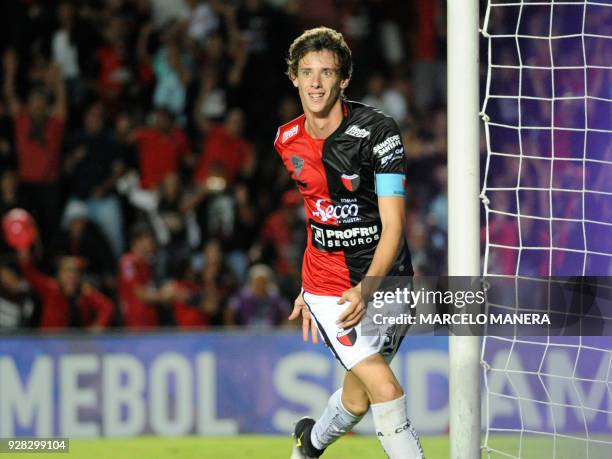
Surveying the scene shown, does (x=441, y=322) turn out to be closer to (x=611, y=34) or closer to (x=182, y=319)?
(x=611, y=34)

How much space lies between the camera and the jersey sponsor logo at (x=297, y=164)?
17.0 ft

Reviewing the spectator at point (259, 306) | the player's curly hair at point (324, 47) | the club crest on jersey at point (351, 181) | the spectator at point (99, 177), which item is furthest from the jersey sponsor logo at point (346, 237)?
the spectator at point (99, 177)

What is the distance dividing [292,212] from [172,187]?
3.65ft

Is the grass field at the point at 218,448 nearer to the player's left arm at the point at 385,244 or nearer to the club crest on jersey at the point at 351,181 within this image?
the player's left arm at the point at 385,244

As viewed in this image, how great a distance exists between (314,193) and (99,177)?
5.64 meters

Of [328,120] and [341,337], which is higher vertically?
[328,120]

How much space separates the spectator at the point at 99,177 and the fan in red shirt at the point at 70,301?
0.88 m

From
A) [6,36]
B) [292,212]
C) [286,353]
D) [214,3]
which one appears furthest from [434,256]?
[6,36]

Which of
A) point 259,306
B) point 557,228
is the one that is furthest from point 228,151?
point 557,228

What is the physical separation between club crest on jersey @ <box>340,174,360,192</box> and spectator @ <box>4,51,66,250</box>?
5766mm

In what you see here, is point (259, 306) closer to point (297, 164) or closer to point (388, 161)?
point (297, 164)

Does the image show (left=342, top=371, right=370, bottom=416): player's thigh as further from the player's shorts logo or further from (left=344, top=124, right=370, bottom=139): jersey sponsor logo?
(left=344, top=124, right=370, bottom=139): jersey sponsor logo

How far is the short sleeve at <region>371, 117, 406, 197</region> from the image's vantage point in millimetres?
4859

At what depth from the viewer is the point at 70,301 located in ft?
30.6
